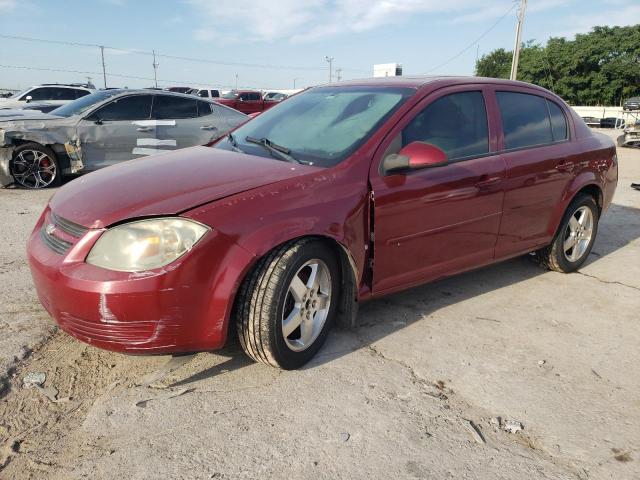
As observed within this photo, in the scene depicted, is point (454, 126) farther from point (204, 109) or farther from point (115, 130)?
point (204, 109)

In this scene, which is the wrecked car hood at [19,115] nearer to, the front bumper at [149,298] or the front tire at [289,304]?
the front bumper at [149,298]

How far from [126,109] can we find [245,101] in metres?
17.7

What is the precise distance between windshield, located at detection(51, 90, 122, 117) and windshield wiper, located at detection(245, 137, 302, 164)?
550 cm

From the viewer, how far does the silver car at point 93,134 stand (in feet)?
24.4

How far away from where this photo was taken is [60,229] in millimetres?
2639

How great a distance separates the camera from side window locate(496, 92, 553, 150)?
3.87 m

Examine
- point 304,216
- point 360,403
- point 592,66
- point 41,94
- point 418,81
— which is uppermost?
point 592,66

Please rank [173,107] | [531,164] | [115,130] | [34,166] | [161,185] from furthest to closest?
[173,107] < [115,130] < [34,166] < [531,164] < [161,185]

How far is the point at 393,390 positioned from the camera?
2.69 metres

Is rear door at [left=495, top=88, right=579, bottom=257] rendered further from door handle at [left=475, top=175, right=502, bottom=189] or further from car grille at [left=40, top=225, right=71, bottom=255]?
car grille at [left=40, top=225, right=71, bottom=255]

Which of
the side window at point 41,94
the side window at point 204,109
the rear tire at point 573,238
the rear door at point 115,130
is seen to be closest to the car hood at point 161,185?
the rear tire at point 573,238

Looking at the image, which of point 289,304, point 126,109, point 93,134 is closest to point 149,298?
point 289,304

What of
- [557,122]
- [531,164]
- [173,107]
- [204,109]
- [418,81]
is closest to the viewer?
[418,81]

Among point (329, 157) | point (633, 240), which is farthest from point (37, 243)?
point (633, 240)
